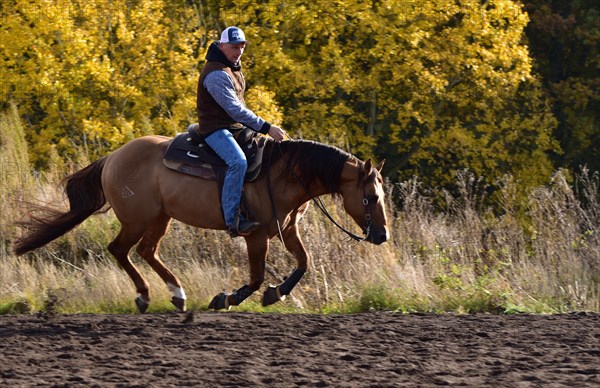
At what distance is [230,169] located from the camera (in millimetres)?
9680

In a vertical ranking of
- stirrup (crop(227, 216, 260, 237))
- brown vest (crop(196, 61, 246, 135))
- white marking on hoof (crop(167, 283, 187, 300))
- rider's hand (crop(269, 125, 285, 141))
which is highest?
brown vest (crop(196, 61, 246, 135))

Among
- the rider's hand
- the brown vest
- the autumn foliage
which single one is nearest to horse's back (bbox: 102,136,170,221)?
the brown vest

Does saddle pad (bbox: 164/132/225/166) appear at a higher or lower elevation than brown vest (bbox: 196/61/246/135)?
lower

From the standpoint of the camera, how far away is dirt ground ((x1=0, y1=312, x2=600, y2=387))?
7.12 metres

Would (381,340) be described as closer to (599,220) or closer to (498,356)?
(498,356)

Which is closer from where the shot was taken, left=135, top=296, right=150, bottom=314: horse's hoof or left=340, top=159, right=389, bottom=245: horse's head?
left=340, top=159, right=389, bottom=245: horse's head

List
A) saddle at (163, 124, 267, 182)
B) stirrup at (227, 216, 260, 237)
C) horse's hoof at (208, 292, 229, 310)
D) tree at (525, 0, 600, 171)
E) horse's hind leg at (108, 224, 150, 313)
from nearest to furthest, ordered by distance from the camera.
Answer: stirrup at (227, 216, 260, 237), saddle at (163, 124, 267, 182), horse's hoof at (208, 292, 229, 310), horse's hind leg at (108, 224, 150, 313), tree at (525, 0, 600, 171)

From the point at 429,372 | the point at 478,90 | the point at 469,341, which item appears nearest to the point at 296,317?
the point at 469,341

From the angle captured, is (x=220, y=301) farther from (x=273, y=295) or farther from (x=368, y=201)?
(x=368, y=201)

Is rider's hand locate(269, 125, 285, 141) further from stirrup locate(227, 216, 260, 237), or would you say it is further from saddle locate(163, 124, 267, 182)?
stirrup locate(227, 216, 260, 237)

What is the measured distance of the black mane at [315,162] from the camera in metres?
9.71

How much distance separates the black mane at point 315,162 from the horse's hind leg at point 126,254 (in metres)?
1.51

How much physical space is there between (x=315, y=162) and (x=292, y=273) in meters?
1.09

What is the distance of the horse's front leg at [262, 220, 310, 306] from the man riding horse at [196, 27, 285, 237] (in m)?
0.49
